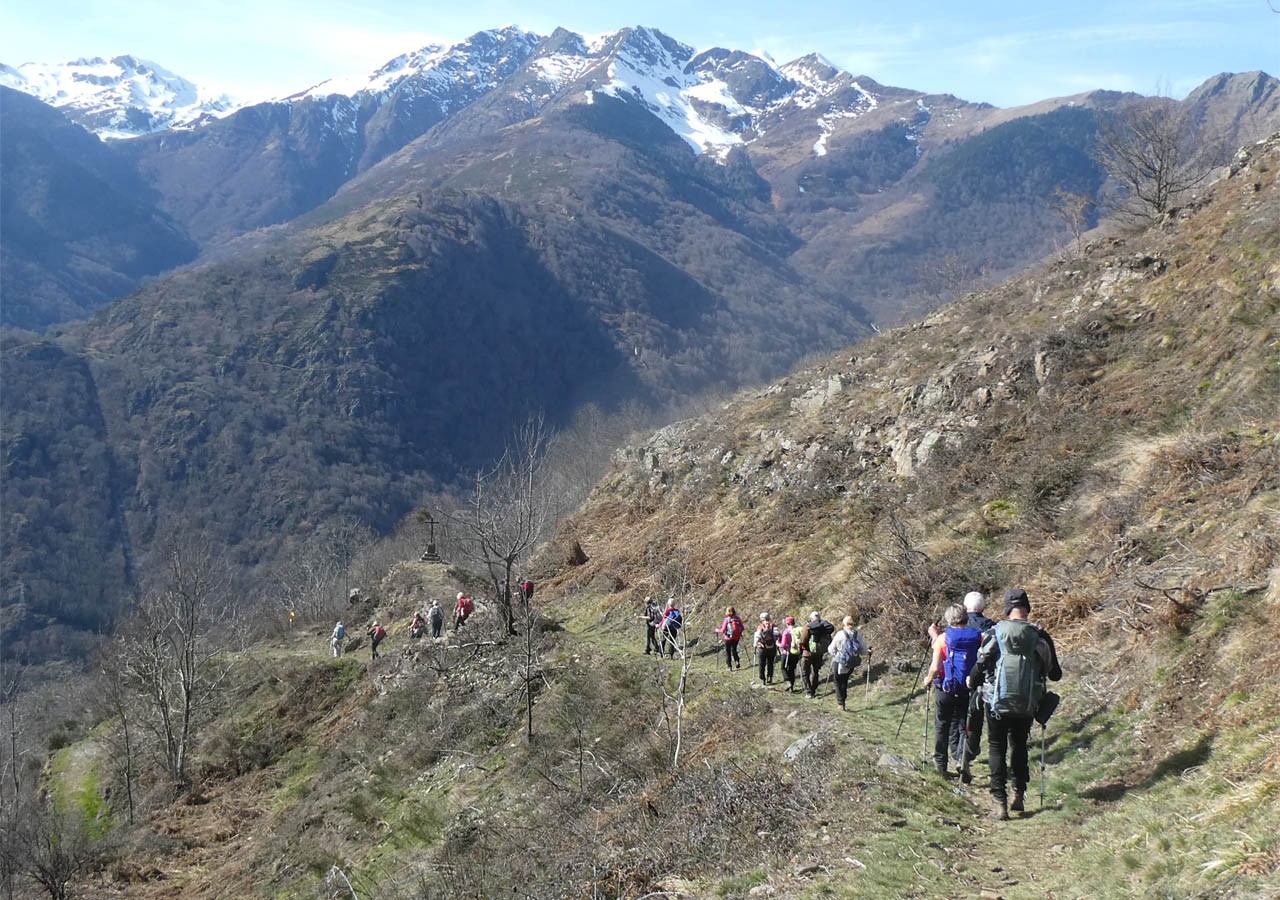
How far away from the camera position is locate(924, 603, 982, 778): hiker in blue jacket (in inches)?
322

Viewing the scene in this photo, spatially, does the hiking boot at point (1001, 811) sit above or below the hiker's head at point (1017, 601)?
below

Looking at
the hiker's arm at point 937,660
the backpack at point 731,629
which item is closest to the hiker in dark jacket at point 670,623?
the backpack at point 731,629

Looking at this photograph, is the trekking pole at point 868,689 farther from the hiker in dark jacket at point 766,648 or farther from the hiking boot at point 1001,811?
the hiking boot at point 1001,811

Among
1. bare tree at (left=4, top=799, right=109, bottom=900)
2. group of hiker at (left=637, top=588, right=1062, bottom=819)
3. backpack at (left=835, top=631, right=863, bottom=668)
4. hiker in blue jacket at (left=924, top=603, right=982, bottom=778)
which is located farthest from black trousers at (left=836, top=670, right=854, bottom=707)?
bare tree at (left=4, top=799, right=109, bottom=900)

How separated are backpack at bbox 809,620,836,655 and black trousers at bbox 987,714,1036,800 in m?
5.66

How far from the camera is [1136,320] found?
18703mm

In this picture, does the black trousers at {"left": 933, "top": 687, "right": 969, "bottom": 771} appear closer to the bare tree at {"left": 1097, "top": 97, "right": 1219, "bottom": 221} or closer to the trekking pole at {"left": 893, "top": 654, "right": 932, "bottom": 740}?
the trekking pole at {"left": 893, "top": 654, "right": 932, "bottom": 740}

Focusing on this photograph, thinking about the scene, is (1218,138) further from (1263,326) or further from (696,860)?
(696,860)

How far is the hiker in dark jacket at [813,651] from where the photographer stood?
13156mm

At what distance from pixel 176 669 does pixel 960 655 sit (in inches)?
1101

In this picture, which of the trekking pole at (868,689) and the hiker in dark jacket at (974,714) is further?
the trekking pole at (868,689)

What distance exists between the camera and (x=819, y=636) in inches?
524

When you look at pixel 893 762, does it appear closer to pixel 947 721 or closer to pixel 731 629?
pixel 947 721

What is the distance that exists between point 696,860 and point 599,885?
0.98 meters
